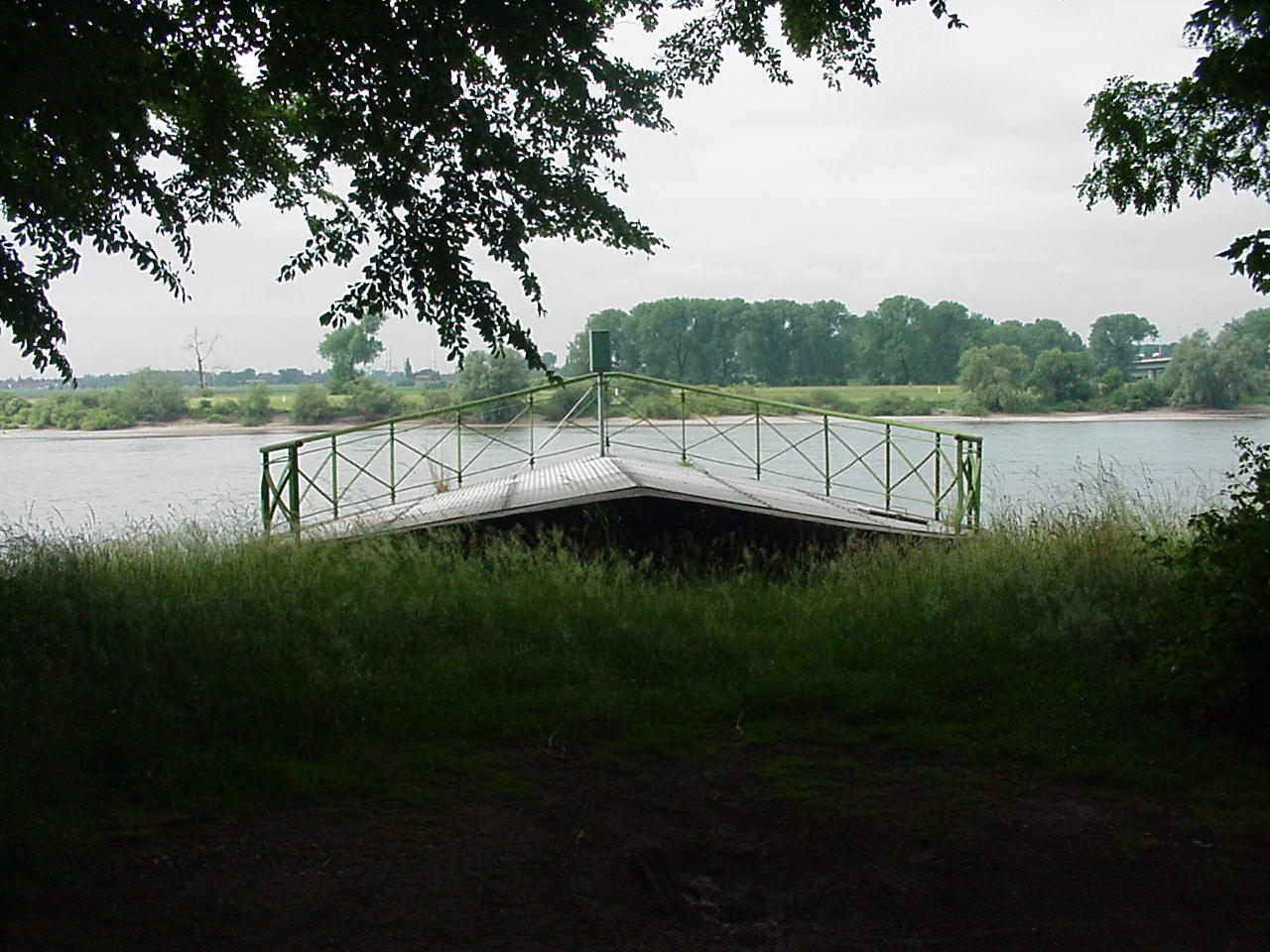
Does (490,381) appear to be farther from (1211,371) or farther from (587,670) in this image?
(1211,371)

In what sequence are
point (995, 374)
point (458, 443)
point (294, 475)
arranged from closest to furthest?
point (294, 475) → point (458, 443) → point (995, 374)

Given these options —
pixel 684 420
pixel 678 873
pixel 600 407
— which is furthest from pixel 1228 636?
pixel 684 420

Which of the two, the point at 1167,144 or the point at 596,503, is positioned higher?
the point at 1167,144

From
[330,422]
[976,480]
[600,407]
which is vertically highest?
[600,407]

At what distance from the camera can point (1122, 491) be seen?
33.5 ft

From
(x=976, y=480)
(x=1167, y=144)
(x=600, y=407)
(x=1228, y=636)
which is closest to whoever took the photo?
(x=1228, y=636)

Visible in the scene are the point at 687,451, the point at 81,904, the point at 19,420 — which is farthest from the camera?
the point at 19,420

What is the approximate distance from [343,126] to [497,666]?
3.03 m

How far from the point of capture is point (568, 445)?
58.6 feet

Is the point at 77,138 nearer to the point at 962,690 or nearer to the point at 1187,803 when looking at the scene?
the point at 962,690

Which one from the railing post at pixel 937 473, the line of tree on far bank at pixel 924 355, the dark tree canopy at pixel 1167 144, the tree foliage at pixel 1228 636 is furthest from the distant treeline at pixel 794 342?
the tree foliage at pixel 1228 636

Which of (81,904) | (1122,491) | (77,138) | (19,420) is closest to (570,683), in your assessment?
(81,904)

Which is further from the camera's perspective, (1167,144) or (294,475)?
(294,475)

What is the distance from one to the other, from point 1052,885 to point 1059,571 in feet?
13.0
